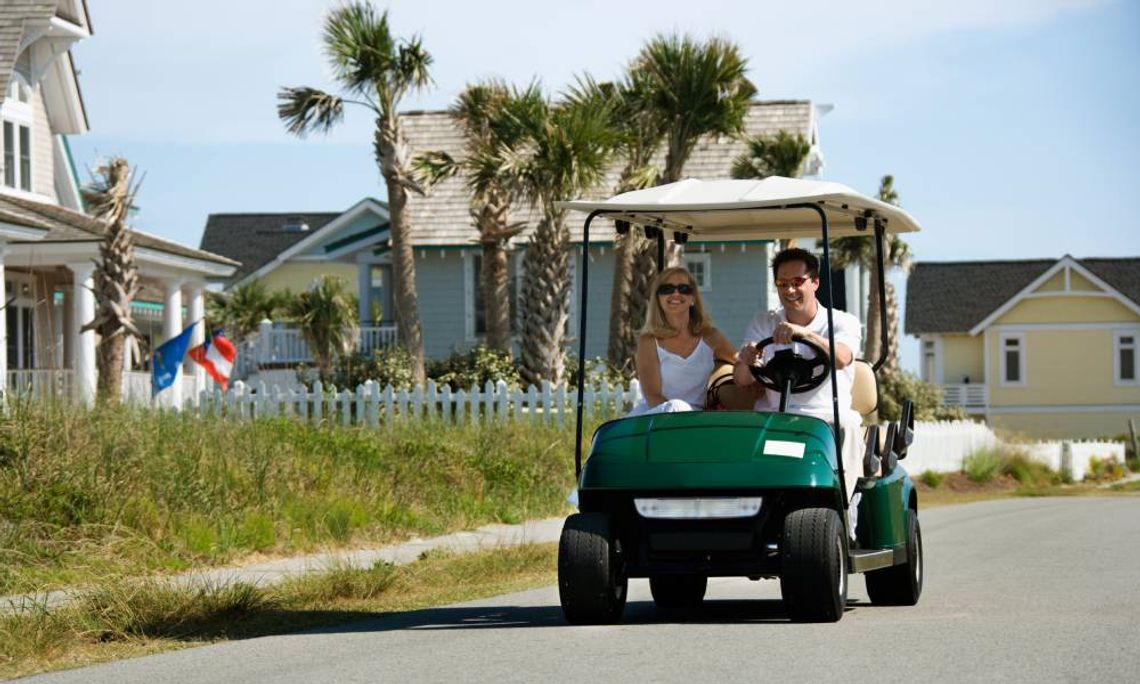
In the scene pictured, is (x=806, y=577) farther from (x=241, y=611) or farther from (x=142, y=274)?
(x=142, y=274)

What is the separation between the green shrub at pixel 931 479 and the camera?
33.1 metres

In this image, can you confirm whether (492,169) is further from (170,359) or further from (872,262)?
(872,262)

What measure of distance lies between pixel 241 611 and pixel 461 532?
6763 millimetres

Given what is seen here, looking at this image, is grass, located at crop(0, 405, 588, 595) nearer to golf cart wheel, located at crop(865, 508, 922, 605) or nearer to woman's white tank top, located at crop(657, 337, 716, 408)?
woman's white tank top, located at crop(657, 337, 716, 408)

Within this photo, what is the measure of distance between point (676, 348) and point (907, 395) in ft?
103

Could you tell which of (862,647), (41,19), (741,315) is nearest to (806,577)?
(862,647)

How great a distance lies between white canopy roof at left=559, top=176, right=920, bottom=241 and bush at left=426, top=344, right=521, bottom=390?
20.7 metres

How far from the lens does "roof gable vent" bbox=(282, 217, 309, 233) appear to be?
225ft

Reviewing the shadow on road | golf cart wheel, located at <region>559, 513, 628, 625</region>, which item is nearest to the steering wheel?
the shadow on road

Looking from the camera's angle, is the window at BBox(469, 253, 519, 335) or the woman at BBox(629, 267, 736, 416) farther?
the window at BBox(469, 253, 519, 335)

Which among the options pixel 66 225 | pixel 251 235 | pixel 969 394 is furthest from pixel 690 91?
pixel 251 235

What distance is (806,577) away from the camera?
29.9 ft

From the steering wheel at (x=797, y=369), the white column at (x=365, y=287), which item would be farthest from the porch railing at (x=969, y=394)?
the steering wheel at (x=797, y=369)

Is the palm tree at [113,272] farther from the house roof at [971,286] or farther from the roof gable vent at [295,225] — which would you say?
the roof gable vent at [295,225]
